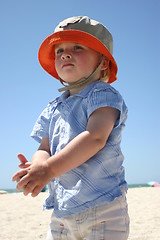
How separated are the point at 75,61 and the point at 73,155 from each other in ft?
2.18

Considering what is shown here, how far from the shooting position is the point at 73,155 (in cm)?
168

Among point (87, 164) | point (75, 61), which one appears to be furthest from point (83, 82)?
point (87, 164)

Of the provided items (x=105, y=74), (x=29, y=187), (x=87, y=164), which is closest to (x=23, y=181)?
(x=29, y=187)

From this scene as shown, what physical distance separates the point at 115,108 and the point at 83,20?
2.13 ft

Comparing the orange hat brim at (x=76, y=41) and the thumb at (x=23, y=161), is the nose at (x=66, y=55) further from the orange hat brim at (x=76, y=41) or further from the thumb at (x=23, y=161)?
the thumb at (x=23, y=161)

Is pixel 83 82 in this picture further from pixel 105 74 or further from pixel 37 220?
pixel 37 220

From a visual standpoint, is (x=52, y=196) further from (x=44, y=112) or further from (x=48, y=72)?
(x=48, y=72)

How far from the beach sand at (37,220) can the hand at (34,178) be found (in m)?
3.57

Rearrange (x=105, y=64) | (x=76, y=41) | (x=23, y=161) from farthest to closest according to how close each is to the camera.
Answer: (x=105, y=64)
(x=76, y=41)
(x=23, y=161)

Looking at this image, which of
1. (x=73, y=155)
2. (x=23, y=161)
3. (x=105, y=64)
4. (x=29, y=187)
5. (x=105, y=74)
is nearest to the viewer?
(x=29, y=187)

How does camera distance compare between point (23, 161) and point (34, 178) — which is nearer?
point (34, 178)

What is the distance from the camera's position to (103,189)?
1892mm

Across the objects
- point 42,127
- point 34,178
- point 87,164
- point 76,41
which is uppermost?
point 76,41

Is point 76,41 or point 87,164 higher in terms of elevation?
point 76,41
